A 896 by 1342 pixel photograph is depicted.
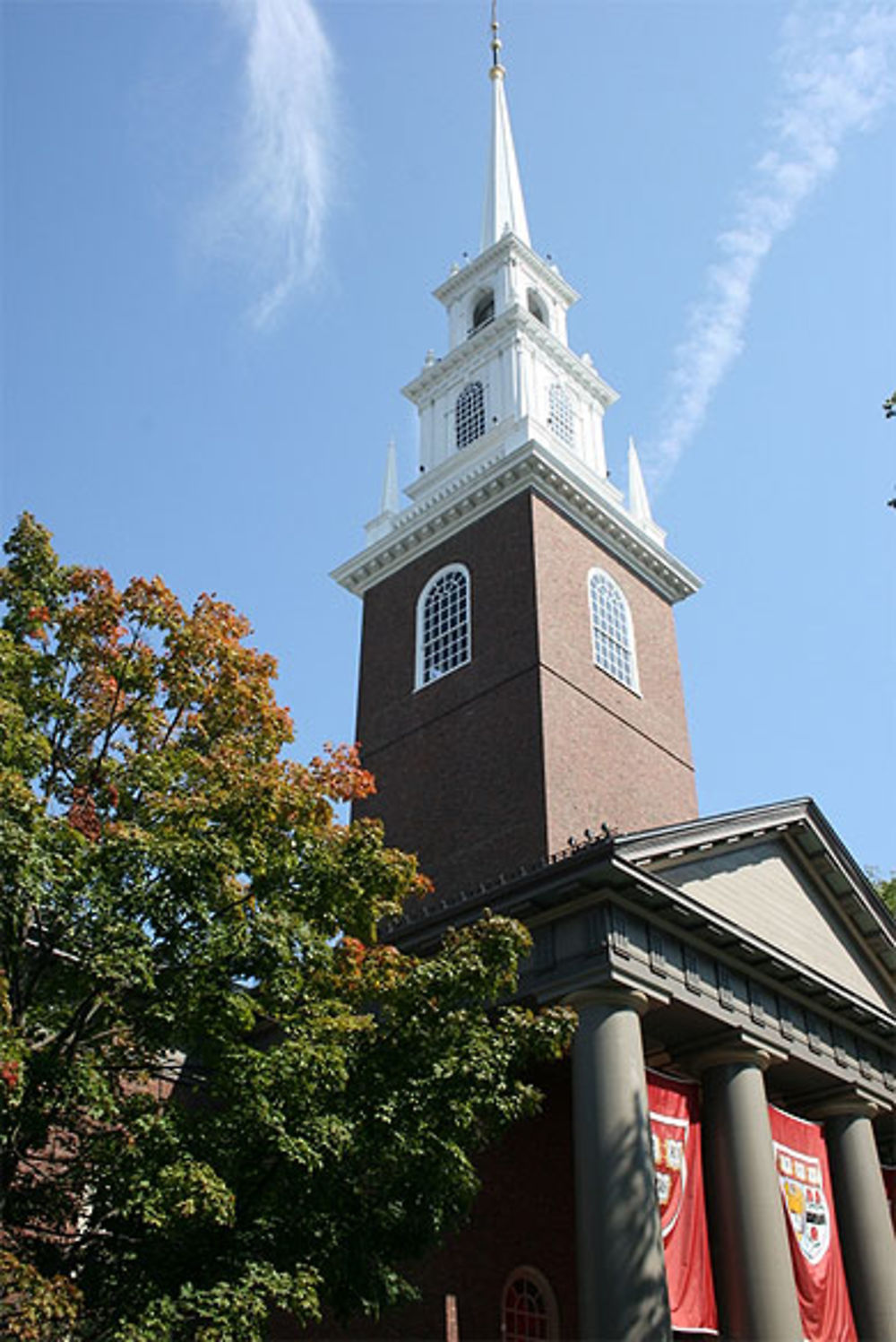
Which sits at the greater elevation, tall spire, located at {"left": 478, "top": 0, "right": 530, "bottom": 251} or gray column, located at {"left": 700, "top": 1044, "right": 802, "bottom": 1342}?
tall spire, located at {"left": 478, "top": 0, "right": 530, "bottom": 251}

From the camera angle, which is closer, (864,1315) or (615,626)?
(864,1315)

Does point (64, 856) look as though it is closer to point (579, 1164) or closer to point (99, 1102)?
point (99, 1102)

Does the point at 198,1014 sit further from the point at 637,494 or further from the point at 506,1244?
the point at 637,494

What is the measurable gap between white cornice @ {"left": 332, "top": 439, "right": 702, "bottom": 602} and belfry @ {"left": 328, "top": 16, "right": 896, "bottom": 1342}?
7 centimetres

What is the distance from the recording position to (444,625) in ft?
86.8

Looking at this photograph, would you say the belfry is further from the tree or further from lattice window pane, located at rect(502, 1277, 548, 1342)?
the tree

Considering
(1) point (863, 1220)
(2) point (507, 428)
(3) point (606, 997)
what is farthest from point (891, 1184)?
(2) point (507, 428)

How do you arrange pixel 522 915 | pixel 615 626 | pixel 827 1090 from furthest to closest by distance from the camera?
1. pixel 615 626
2. pixel 827 1090
3. pixel 522 915

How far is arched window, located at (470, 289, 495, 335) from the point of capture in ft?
109

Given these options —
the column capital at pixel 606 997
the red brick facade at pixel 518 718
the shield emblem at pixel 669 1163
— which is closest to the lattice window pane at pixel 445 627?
the red brick facade at pixel 518 718

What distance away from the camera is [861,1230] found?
58.6ft

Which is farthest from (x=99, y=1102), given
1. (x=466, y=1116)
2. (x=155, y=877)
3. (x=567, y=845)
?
(x=567, y=845)

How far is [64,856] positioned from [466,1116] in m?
4.14

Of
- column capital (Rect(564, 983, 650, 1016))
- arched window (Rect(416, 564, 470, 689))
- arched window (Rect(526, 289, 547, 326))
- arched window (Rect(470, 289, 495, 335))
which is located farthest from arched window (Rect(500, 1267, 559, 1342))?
arched window (Rect(470, 289, 495, 335))
